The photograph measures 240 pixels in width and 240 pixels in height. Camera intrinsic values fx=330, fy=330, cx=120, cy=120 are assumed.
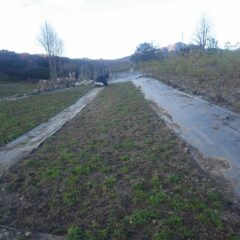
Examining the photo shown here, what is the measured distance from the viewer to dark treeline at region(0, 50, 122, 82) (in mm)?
41656

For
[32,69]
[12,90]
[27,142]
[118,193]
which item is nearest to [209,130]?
[118,193]

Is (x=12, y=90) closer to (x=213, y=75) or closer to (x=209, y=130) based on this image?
(x=213, y=75)

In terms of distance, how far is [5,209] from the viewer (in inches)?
198

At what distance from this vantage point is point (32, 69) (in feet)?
144

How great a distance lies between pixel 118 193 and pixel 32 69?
4102cm

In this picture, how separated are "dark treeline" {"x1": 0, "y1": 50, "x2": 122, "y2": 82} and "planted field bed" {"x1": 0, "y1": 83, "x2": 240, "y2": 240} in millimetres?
32941

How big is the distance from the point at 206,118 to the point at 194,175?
15.5ft

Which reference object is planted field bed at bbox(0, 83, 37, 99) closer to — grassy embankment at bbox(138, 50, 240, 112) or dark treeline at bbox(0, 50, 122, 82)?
dark treeline at bbox(0, 50, 122, 82)

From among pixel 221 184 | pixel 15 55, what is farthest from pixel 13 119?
pixel 15 55

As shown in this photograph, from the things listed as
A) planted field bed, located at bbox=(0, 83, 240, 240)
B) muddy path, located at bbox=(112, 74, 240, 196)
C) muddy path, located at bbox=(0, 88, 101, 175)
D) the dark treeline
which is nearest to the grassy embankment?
muddy path, located at bbox=(112, 74, 240, 196)

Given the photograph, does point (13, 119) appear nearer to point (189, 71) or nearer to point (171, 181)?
point (171, 181)

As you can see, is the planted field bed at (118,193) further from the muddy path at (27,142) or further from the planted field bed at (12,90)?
the planted field bed at (12,90)

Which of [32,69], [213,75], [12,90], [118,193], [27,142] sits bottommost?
[12,90]

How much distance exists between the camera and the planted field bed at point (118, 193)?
4.13m
